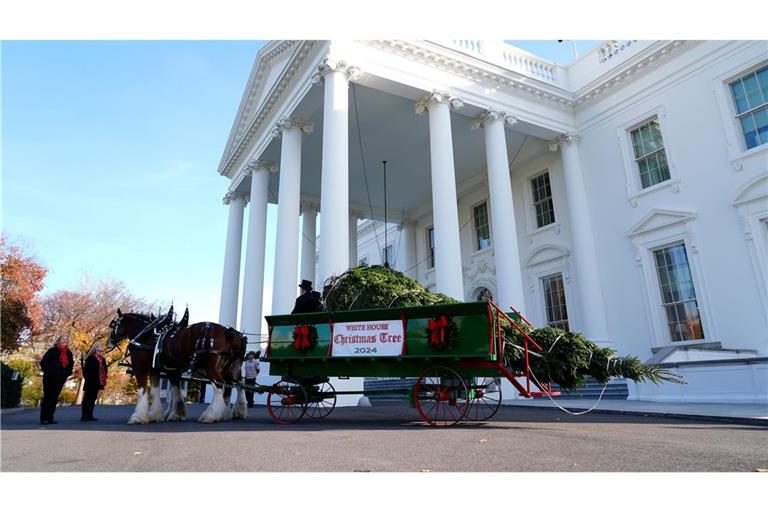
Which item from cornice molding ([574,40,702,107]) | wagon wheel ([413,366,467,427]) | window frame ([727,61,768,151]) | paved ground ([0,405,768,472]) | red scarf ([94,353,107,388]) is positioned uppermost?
cornice molding ([574,40,702,107])

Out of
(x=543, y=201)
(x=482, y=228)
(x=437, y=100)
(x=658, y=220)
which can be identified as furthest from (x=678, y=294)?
(x=437, y=100)

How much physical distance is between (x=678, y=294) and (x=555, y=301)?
14.6 ft

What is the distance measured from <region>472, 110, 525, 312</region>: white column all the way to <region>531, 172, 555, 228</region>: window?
3771 mm

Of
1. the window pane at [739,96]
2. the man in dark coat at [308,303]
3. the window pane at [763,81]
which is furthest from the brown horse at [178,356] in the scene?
the window pane at [763,81]

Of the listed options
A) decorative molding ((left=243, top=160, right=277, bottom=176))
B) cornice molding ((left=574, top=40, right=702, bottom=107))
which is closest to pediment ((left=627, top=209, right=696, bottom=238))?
cornice molding ((left=574, top=40, right=702, bottom=107))

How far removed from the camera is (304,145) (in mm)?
18297

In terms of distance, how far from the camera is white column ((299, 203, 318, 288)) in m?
21.4

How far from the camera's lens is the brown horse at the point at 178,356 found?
7305mm

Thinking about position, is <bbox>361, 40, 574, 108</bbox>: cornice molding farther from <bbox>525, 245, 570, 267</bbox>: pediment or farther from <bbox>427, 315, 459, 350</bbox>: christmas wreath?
<bbox>427, 315, 459, 350</bbox>: christmas wreath

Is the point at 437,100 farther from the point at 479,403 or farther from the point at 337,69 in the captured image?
the point at 479,403

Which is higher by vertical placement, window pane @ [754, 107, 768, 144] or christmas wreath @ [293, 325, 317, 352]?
window pane @ [754, 107, 768, 144]

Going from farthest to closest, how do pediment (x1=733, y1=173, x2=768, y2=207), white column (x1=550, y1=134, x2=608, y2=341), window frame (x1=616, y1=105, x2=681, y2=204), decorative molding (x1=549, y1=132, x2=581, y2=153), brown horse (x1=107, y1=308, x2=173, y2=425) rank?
decorative molding (x1=549, y1=132, x2=581, y2=153)
white column (x1=550, y1=134, x2=608, y2=341)
window frame (x1=616, y1=105, x2=681, y2=204)
pediment (x1=733, y1=173, x2=768, y2=207)
brown horse (x1=107, y1=308, x2=173, y2=425)

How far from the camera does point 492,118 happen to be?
1519cm

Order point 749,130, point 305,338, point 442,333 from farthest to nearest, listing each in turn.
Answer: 1. point 749,130
2. point 305,338
3. point 442,333
